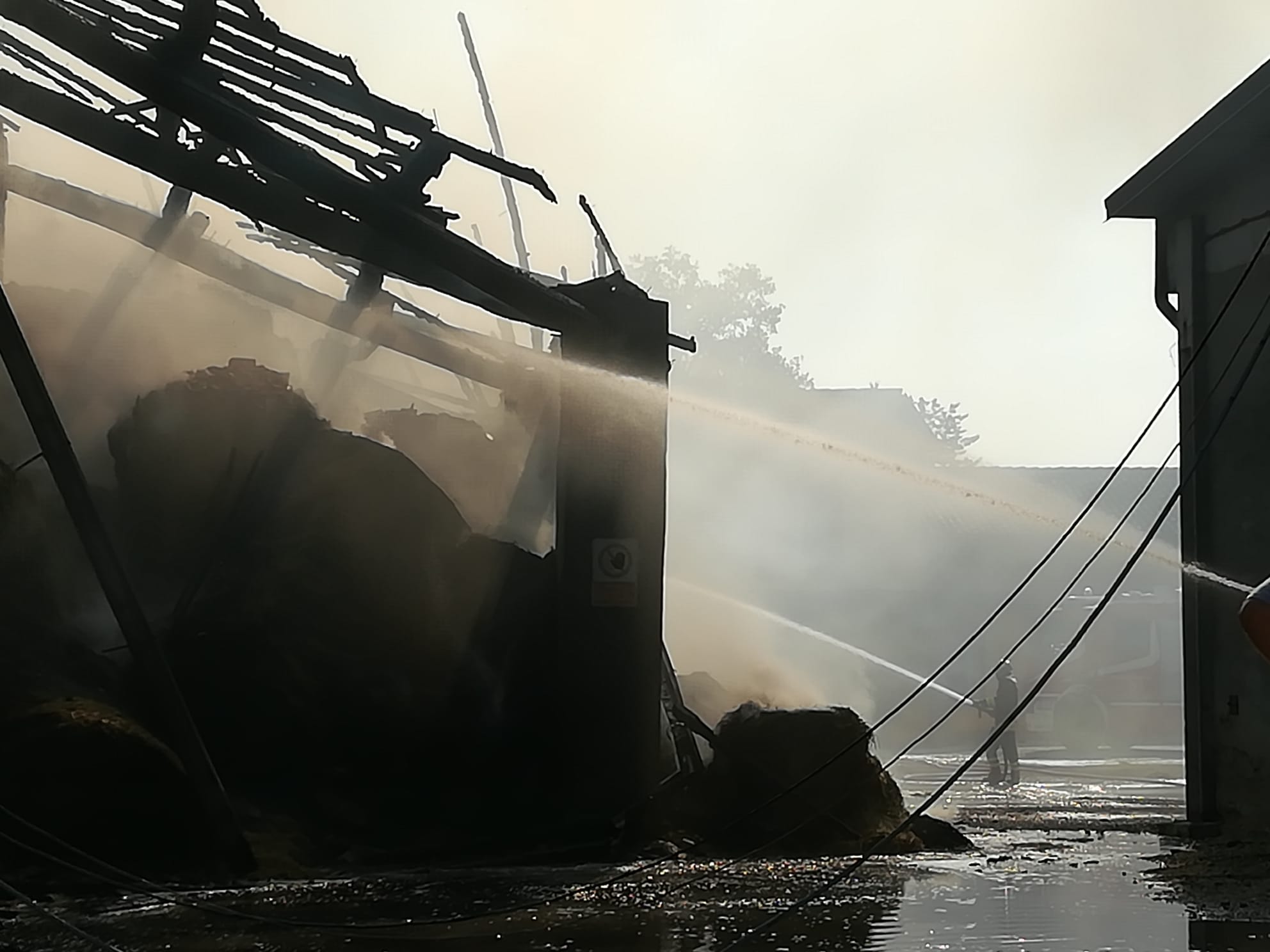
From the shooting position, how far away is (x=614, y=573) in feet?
38.0

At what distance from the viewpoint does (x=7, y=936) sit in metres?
6.94

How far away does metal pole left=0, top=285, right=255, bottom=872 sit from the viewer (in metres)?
A: 9.28

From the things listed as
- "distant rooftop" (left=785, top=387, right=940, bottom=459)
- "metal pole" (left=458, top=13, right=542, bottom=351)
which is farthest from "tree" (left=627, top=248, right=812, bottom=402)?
"metal pole" (left=458, top=13, right=542, bottom=351)

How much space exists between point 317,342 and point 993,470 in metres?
38.3

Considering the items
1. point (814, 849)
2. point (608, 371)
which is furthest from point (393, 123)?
point (814, 849)

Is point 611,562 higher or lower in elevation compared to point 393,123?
lower

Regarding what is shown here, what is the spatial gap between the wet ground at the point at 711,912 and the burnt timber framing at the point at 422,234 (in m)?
1.63

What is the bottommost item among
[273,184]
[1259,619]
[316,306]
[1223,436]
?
[1259,619]

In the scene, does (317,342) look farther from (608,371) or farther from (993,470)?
Answer: (993,470)

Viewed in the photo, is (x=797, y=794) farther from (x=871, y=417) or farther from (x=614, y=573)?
(x=871, y=417)

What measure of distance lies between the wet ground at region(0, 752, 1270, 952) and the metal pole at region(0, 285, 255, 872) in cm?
65

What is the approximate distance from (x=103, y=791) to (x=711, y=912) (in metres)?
3.94

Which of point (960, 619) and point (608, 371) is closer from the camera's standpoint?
point (608, 371)

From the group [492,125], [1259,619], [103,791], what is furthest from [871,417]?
[1259,619]
